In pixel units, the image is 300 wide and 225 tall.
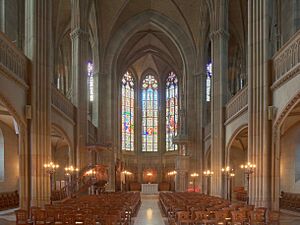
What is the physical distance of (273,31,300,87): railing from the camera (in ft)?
58.7

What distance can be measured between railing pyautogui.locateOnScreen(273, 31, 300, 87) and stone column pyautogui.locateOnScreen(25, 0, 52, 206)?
1144cm

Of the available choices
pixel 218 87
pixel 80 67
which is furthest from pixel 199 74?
pixel 80 67

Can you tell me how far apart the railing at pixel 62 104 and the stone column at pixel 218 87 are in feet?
35.5

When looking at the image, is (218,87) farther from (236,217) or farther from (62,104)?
(236,217)

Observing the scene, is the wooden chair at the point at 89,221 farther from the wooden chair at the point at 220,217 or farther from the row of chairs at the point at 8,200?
the row of chairs at the point at 8,200

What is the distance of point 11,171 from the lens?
32469mm

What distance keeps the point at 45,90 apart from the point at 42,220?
910 centimetres

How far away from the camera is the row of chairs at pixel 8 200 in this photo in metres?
27.3

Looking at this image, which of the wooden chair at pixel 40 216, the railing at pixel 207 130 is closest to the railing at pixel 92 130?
the railing at pixel 207 130

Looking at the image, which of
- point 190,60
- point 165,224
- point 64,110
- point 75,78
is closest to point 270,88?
point 165,224

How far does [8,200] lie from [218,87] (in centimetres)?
1706

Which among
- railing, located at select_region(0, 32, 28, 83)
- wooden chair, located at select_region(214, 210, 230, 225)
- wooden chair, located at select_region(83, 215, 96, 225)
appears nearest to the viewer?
wooden chair, located at select_region(83, 215, 96, 225)

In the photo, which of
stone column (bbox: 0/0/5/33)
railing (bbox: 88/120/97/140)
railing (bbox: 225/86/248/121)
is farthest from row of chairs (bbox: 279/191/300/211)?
railing (bbox: 88/120/97/140)

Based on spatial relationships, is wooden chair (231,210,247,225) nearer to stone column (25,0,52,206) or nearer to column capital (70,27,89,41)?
stone column (25,0,52,206)
